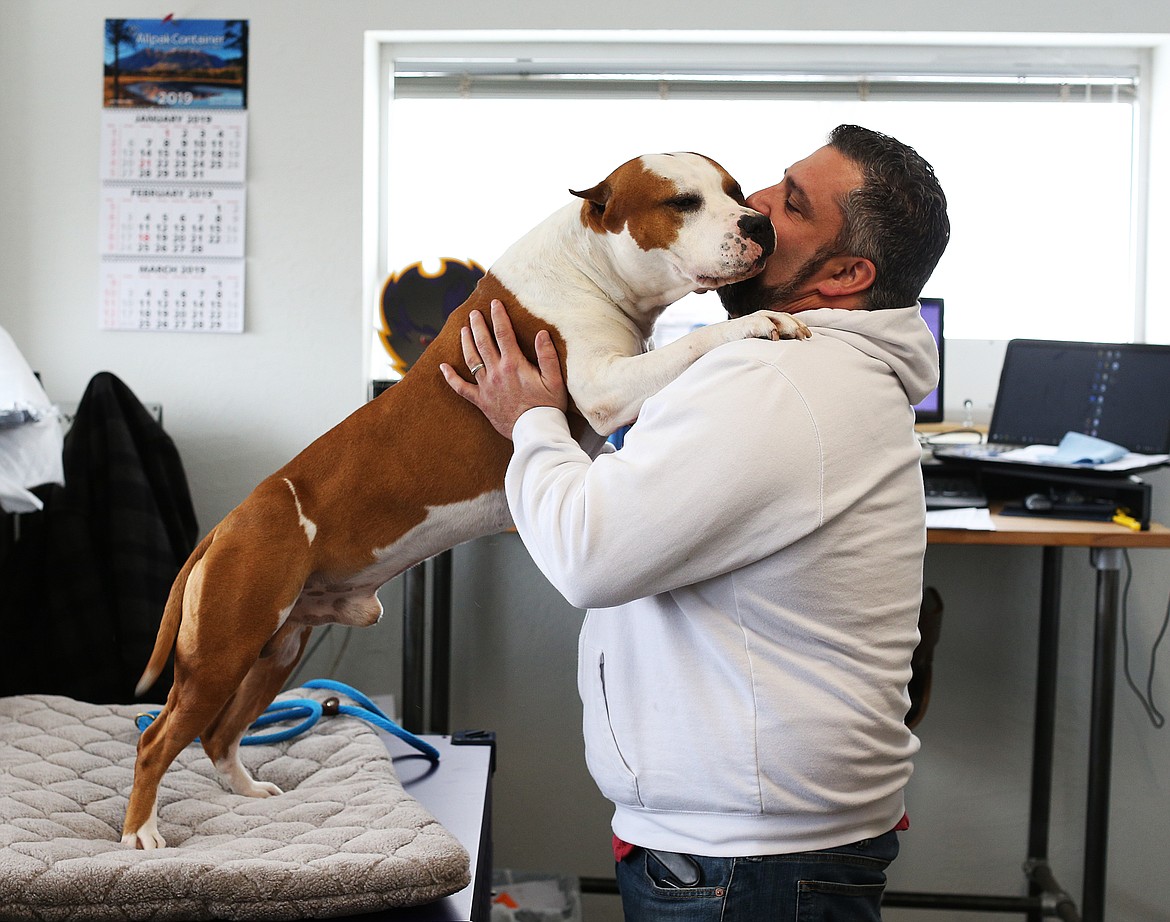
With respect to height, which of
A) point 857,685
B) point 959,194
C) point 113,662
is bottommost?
point 113,662

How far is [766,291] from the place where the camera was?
4.08ft

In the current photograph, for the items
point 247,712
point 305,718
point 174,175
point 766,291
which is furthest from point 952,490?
point 174,175

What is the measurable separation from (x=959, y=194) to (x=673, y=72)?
824mm

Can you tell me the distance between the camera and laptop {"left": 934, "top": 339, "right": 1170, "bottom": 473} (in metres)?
2.50

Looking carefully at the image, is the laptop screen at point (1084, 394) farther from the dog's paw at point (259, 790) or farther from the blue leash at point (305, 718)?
the dog's paw at point (259, 790)

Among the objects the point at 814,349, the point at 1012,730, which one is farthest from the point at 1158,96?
the point at 814,349

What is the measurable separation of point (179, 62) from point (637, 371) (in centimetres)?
200

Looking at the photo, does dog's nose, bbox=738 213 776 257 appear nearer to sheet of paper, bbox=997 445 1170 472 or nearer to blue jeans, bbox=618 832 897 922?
blue jeans, bbox=618 832 897 922

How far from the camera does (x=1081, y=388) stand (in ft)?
8.50

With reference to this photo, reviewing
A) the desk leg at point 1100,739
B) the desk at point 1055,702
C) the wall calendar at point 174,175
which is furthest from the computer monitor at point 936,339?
the wall calendar at point 174,175

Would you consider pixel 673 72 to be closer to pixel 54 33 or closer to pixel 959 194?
pixel 959 194

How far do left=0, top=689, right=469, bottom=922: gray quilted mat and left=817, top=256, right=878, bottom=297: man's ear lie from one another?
741mm

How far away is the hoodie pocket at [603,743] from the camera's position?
1.10 m

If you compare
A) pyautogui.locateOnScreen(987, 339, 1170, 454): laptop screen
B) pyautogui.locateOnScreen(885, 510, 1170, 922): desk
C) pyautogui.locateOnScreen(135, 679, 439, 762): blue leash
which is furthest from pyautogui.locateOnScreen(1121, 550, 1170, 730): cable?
pyautogui.locateOnScreen(135, 679, 439, 762): blue leash
